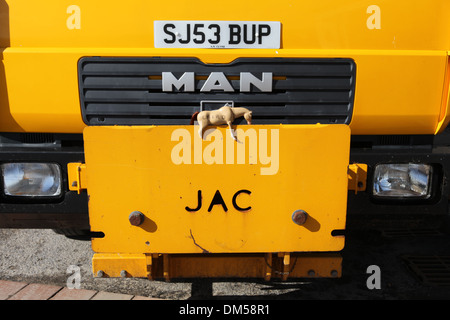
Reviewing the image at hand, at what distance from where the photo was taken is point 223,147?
5.72 feet

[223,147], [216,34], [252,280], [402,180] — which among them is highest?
[216,34]

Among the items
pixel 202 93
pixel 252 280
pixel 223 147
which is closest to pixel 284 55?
pixel 202 93

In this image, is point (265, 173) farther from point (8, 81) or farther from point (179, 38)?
point (8, 81)

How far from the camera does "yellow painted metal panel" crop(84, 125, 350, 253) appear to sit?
1746 mm

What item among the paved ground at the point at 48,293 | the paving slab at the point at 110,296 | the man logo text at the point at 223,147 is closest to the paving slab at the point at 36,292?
the paved ground at the point at 48,293

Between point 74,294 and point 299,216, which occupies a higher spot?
point 299,216

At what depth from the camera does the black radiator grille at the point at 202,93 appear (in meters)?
1.91

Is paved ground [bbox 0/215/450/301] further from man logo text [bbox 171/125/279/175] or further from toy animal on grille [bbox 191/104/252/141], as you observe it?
toy animal on grille [bbox 191/104/252/141]

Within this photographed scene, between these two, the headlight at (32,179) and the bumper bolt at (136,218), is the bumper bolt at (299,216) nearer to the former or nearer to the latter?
the bumper bolt at (136,218)

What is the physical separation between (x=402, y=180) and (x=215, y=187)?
1.08m

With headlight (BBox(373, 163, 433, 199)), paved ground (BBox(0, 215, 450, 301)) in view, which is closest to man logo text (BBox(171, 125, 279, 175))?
headlight (BBox(373, 163, 433, 199))

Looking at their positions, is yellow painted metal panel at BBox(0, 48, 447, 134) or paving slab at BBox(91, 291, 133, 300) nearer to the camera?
yellow painted metal panel at BBox(0, 48, 447, 134)

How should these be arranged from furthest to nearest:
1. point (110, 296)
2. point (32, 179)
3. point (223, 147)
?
point (110, 296) → point (32, 179) → point (223, 147)

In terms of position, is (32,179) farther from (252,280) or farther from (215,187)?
(252,280)
